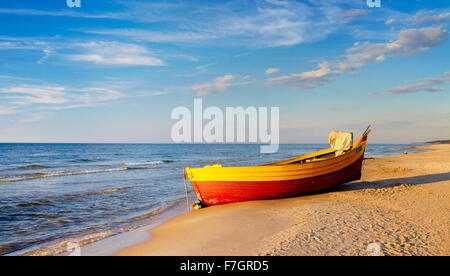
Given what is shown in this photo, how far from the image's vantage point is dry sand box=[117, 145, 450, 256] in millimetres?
5016

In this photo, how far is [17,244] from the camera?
677 cm

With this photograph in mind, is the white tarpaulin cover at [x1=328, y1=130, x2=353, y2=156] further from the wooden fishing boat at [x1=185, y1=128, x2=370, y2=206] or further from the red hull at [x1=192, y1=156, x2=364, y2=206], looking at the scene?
the red hull at [x1=192, y1=156, x2=364, y2=206]

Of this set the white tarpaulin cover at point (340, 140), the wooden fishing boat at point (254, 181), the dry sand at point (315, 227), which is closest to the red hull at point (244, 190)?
the wooden fishing boat at point (254, 181)

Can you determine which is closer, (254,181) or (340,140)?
(254,181)

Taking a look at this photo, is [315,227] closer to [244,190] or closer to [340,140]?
[244,190]

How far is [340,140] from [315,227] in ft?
25.3

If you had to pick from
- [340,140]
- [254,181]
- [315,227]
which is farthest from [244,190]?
[340,140]

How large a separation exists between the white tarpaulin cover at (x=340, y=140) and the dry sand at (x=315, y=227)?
2974mm

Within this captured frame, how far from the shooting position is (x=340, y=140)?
12.8 meters

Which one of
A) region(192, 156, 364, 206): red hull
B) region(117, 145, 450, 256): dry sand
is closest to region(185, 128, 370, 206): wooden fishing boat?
region(192, 156, 364, 206): red hull

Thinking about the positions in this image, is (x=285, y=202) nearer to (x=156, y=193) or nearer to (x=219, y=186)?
(x=219, y=186)

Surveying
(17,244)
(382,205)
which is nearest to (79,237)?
(17,244)
